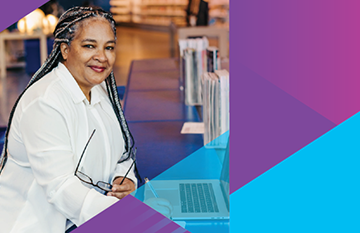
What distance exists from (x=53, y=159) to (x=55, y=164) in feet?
0.05

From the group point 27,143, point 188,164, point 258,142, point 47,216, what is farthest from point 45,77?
point 258,142

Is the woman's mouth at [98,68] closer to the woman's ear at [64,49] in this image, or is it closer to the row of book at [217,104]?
the woman's ear at [64,49]

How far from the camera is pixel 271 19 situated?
2.30ft

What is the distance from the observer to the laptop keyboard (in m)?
1.02

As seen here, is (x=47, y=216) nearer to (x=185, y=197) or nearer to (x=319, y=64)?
(x=185, y=197)

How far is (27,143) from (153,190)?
Result: 0.46 metres

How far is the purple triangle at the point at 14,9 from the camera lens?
30.9 inches

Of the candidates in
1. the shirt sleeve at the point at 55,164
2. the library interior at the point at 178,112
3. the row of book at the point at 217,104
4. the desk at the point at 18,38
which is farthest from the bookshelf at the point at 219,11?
the shirt sleeve at the point at 55,164

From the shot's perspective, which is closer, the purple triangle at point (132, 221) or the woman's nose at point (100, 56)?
the purple triangle at point (132, 221)

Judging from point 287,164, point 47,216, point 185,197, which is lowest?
point 47,216
